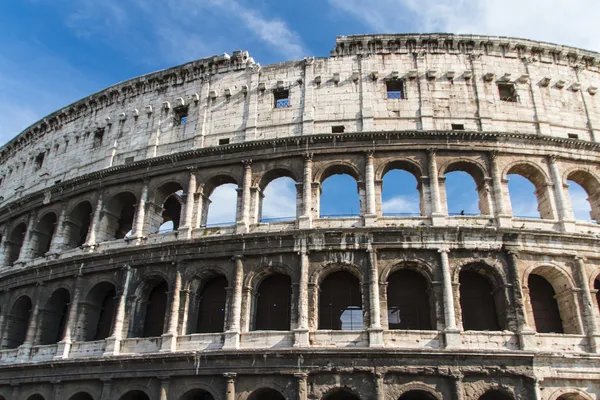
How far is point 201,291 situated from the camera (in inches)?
683

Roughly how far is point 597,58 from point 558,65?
5.46 feet

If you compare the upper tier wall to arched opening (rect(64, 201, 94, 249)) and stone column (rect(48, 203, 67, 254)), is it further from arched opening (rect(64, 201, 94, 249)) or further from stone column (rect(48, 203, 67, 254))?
stone column (rect(48, 203, 67, 254))

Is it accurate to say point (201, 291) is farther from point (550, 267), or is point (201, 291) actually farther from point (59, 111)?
point (59, 111)

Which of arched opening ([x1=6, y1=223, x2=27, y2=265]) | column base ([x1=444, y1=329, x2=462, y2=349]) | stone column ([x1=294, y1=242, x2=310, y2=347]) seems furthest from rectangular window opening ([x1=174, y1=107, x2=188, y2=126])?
column base ([x1=444, y1=329, x2=462, y2=349])

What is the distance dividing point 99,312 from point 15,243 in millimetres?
7362

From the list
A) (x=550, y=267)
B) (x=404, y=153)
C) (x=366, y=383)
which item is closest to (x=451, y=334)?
(x=366, y=383)

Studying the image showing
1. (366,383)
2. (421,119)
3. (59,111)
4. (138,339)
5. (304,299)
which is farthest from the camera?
(59,111)

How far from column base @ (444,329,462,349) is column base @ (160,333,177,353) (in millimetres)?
8146

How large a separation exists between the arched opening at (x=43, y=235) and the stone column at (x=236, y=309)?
378 inches

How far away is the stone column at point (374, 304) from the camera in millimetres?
14656

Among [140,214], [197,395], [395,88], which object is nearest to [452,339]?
[197,395]

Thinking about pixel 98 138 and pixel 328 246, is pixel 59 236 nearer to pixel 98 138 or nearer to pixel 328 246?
pixel 98 138

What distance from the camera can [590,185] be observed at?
1802cm

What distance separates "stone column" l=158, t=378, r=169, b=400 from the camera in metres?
15.5
